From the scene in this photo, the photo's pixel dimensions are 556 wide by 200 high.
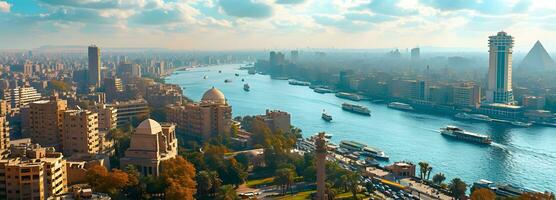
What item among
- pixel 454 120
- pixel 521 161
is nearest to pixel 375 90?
pixel 454 120

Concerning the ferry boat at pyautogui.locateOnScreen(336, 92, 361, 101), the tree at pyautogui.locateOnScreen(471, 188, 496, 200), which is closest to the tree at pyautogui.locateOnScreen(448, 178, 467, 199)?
the tree at pyautogui.locateOnScreen(471, 188, 496, 200)

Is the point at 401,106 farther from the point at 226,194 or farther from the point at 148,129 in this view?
the point at 226,194

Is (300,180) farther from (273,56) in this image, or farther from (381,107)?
(273,56)

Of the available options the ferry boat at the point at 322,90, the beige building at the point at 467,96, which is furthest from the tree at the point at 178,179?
the ferry boat at the point at 322,90

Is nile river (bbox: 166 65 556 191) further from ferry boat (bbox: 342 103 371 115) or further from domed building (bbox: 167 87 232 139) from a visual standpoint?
domed building (bbox: 167 87 232 139)

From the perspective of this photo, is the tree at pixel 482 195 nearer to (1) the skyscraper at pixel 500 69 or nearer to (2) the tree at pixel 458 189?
(2) the tree at pixel 458 189
